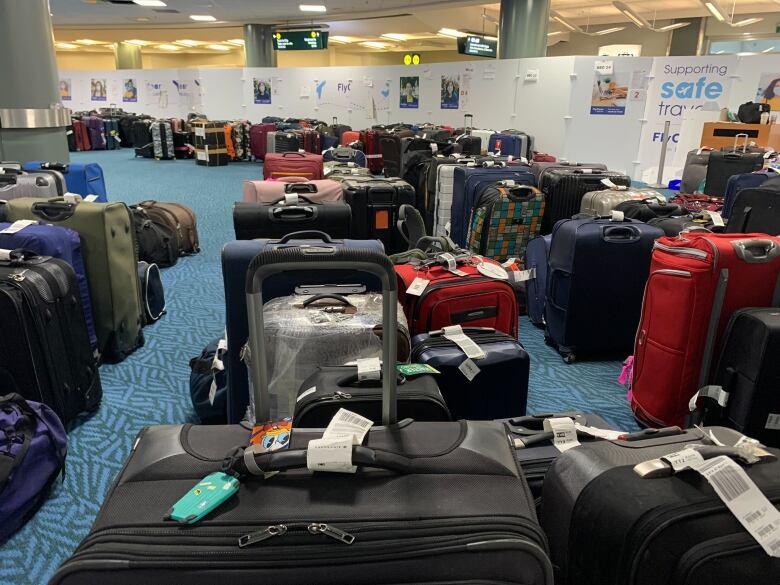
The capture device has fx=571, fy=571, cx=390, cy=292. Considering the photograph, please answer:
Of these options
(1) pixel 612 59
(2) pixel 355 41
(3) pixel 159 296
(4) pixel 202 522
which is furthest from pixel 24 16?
(2) pixel 355 41

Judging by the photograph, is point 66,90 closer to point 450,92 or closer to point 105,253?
point 450,92

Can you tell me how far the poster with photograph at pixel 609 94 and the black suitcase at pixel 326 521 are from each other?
9.51 m

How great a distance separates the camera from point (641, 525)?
3.10 feet

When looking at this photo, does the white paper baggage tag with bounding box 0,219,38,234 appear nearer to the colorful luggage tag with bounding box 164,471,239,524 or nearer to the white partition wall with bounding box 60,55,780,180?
the colorful luggage tag with bounding box 164,471,239,524

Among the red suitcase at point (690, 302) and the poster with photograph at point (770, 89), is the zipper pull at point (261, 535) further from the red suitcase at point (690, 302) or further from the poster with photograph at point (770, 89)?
the poster with photograph at point (770, 89)

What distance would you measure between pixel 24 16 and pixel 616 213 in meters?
4.57

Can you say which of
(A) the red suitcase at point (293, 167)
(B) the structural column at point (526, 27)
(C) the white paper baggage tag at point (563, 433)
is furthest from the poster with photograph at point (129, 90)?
(C) the white paper baggage tag at point (563, 433)

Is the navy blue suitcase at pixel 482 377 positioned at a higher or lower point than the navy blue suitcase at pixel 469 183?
lower

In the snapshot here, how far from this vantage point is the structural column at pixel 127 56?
71.4 feet

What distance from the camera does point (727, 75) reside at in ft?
28.0

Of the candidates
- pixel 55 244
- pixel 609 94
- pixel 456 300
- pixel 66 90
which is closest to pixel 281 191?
pixel 55 244

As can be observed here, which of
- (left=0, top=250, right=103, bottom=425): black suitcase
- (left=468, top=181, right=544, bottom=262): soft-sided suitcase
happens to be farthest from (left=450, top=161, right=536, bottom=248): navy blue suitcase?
(left=0, top=250, right=103, bottom=425): black suitcase

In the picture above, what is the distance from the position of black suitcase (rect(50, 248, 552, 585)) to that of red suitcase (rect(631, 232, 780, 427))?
1529mm

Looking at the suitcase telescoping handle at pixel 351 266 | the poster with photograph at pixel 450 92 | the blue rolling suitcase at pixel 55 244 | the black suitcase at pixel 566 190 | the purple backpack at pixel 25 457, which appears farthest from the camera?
the poster with photograph at pixel 450 92
